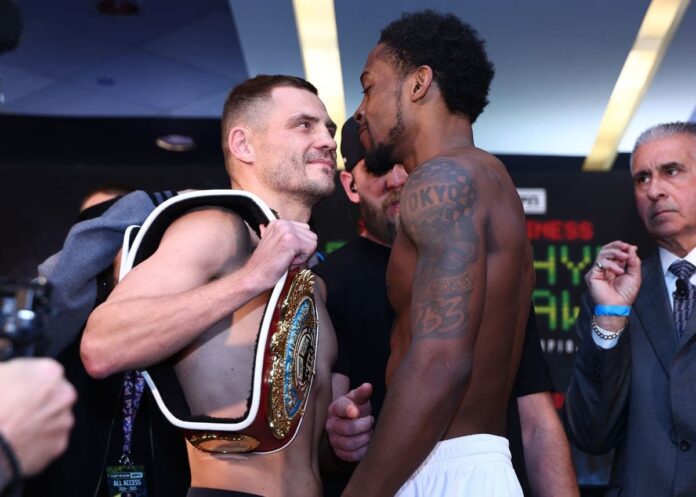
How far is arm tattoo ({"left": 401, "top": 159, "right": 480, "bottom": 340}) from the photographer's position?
1823 mm

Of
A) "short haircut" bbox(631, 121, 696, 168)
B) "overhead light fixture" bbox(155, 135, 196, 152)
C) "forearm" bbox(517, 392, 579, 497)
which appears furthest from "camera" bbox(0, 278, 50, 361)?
"overhead light fixture" bbox(155, 135, 196, 152)

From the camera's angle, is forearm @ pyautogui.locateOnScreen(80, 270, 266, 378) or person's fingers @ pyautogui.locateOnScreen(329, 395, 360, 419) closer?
forearm @ pyautogui.locateOnScreen(80, 270, 266, 378)

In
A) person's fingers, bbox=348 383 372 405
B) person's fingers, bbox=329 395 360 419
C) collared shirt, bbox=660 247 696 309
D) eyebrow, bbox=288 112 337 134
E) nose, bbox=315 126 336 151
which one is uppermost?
eyebrow, bbox=288 112 337 134

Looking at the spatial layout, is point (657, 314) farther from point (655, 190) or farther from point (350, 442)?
point (350, 442)

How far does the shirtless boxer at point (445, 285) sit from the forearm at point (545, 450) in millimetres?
426

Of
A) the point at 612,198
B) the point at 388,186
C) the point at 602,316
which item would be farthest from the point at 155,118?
the point at 602,316

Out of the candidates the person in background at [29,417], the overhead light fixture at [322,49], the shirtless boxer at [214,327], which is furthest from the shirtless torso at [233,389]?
the overhead light fixture at [322,49]

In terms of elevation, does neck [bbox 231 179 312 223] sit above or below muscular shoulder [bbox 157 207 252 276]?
above

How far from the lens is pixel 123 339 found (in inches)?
73.3

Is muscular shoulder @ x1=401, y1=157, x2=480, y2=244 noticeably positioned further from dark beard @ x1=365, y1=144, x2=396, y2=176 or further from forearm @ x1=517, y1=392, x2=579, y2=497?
forearm @ x1=517, y1=392, x2=579, y2=497

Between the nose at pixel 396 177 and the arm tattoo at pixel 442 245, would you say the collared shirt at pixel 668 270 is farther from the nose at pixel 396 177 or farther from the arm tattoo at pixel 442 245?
the arm tattoo at pixel 442 245

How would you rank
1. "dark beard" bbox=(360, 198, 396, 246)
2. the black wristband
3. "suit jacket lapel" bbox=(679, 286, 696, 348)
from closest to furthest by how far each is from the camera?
the black wristband → "dark beard" bbox=(360, 198, 396, 246) → "suit jacket lapel" bbox=(679, 286, 696, 348)

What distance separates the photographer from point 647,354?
9.82 ft

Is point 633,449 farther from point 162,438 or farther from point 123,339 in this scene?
point 123,339
